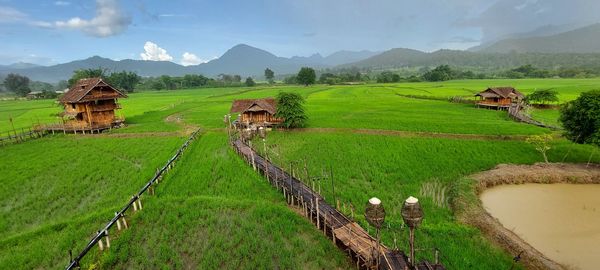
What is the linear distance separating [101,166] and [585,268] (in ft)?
88.7

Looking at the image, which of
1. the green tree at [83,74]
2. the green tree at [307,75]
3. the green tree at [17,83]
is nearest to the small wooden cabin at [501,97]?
the green tree at [307,75]

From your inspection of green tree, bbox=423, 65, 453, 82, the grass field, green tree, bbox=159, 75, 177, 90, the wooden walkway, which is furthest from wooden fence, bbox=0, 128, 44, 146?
green tree, bbox=423, 65, 453, 82

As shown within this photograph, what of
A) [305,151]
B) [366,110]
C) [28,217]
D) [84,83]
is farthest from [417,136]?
[84,83]

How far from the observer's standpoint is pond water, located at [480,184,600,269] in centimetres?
1216

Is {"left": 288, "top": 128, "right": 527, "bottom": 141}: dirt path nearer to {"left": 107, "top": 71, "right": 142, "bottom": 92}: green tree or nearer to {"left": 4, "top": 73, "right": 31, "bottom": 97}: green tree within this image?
{"left": 107, "top": 71, "right": 142, "bottom": 92}: green tree

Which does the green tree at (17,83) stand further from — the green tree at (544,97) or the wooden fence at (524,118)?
the green tree at (544,97)

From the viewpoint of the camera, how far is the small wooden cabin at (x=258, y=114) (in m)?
33.5

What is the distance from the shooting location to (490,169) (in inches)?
810

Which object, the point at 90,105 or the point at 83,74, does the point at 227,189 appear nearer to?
the point at 90,105

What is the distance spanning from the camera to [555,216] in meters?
15.0

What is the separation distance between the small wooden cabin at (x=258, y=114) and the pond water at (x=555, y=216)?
70.6 feet

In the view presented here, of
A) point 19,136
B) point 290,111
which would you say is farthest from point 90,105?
point 290,111

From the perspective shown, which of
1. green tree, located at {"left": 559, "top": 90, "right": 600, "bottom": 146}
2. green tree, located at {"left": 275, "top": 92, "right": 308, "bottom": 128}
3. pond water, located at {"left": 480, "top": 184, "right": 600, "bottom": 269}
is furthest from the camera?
green tree, located at {"left": 275, "top": 92, "right": 308, "bottom": 128}

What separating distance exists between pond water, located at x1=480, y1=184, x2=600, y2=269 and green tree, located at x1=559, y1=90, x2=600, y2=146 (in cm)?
405
